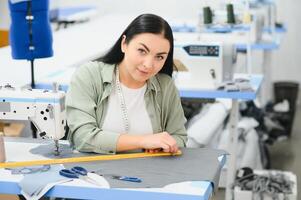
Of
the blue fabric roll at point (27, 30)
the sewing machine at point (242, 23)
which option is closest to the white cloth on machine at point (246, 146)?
the sewing machine at point (242, 23)

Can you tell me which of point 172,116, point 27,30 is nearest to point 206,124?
point 27,30

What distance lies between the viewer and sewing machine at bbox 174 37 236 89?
318 centimetres

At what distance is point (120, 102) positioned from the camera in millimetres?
2137

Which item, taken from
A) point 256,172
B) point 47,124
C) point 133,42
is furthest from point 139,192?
point 256,172

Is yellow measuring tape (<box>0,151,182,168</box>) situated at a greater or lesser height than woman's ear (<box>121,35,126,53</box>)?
lesser

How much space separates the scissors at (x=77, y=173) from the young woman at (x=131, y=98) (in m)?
0.21

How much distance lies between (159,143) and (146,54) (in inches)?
12.8

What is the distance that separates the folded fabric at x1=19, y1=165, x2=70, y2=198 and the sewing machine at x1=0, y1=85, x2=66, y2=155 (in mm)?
214

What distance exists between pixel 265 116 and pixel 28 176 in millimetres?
3215

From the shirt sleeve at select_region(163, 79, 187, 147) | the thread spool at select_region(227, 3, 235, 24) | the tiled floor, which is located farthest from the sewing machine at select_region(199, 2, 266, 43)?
the shirt sleeve at select_region(163, 79, 187, 147)

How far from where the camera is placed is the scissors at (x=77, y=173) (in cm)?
174

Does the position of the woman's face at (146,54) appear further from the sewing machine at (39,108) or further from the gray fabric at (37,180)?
the gray fabric at (37,180)

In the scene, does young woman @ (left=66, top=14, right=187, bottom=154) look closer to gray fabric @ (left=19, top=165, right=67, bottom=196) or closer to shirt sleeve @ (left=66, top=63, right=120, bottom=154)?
shirt sleeve @ (left=66, top=63, right=120, bottom=154)

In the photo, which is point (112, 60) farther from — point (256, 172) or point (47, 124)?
point (256, 172)
